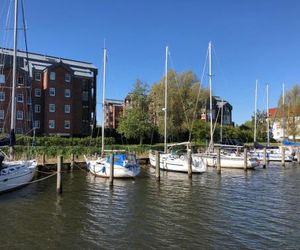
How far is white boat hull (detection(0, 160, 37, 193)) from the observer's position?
2519cm

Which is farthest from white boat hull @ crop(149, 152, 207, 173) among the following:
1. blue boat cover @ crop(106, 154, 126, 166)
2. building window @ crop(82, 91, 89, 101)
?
building window @ crop(82, 91, 89, 101)

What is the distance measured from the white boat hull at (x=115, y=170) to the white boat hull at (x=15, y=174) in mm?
6392

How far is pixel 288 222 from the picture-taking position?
1856cm

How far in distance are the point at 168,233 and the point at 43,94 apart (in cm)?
5753

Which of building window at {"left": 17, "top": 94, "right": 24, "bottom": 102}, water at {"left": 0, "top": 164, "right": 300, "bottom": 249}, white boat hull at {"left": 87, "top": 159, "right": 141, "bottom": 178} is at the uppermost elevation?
building window at {"left": 17, "top": 94, "right": 24, "bottom": 102}

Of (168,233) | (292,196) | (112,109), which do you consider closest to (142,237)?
(168,233)

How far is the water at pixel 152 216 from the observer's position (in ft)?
50.6

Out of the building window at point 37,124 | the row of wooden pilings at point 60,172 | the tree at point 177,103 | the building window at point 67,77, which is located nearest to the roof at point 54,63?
the building window at point 67,77

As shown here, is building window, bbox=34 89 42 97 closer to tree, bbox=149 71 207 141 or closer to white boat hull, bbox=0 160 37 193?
tree, bbox=149 71 207 141

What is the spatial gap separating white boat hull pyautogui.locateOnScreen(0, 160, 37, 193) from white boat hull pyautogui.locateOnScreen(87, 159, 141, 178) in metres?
6.39

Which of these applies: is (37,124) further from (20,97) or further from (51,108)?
(20,97)

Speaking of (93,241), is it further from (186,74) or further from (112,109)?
(112,109)

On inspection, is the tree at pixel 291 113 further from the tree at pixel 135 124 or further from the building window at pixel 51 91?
the building window at pixel 51 91

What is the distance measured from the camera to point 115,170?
109ft
